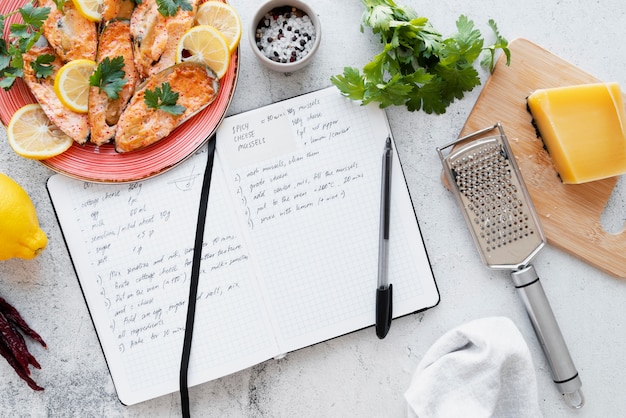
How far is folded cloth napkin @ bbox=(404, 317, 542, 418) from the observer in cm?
114

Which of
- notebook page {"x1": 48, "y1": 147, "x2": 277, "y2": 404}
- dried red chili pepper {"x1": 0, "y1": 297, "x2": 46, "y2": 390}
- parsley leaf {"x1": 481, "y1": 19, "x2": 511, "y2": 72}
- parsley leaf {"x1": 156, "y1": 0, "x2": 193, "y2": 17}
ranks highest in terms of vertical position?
parsley leaf {"x1": 481, "y1": 19, "x2": 511, "y2": 72}

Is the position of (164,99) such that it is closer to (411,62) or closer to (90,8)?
(90,8)

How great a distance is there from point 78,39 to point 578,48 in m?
1.16

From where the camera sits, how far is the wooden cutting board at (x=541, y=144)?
3.98 feet

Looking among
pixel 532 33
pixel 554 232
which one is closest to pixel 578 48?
pixel 532 33

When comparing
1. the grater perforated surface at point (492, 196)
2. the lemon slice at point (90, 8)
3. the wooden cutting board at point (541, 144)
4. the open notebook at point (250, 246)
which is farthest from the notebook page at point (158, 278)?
the wooden cutting board at point (541, 144)

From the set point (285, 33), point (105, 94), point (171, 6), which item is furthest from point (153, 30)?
point (285, 33)

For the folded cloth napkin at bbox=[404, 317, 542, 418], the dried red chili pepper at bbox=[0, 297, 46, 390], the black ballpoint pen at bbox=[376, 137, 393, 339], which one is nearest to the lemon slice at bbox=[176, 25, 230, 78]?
the black ballpoint pen at bbox=[376, 137, 393, 339]

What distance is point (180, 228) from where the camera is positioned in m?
1.19

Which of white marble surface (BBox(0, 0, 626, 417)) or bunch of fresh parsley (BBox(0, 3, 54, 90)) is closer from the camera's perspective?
bunch of fresh parsley (BBox(0, 3, 54, 90))

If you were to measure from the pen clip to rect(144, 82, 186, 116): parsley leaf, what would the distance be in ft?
1.98

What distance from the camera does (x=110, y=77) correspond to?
3.58 ft

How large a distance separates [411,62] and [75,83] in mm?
737

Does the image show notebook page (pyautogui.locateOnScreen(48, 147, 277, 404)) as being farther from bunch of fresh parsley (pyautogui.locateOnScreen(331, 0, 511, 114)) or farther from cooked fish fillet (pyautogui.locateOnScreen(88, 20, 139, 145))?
bunch of fresh parsley (pyautogui.locateOnScreen(331, 0, 511, 114))
